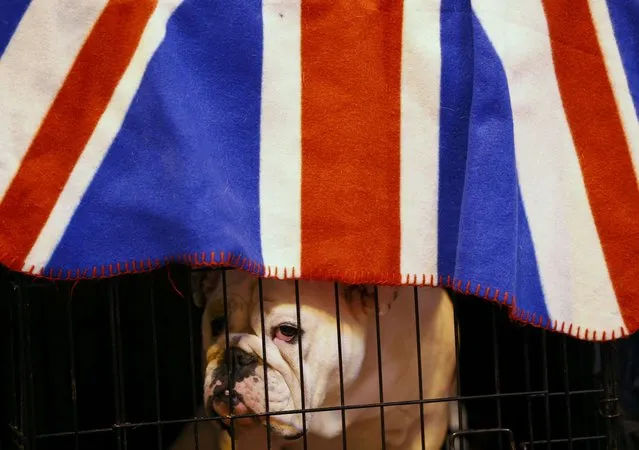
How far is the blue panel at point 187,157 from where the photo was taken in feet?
3.99

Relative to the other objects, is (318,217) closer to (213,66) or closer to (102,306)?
(213,66)

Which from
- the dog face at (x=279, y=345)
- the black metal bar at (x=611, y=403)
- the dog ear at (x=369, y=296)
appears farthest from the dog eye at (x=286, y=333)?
the black metal bar at (x=611, y=403)

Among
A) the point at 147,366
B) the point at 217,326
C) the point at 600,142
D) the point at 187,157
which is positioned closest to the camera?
the point at 187,157

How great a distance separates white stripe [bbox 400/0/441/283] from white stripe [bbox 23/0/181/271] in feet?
1.17

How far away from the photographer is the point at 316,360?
1.51 metres

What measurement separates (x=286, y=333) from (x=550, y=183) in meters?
0.50

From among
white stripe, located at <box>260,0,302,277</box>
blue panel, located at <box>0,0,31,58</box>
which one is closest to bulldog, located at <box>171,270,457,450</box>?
white stripe, located at <box>260,0,302,277</box>

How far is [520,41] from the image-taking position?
1.30m

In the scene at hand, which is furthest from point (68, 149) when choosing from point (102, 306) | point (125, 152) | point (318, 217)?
point (102, 306)

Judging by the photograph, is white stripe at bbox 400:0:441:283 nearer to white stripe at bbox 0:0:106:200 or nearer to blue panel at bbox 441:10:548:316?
blue panel at bbox 441:10:548:316

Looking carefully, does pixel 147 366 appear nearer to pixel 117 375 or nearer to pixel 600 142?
pixel 117 375

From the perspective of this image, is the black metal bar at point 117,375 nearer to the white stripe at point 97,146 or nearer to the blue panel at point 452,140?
the white stripe at point 97,146

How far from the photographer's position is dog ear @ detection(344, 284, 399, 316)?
5.02 ft

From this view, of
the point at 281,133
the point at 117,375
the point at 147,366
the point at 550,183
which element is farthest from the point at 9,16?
the point at 147,366
